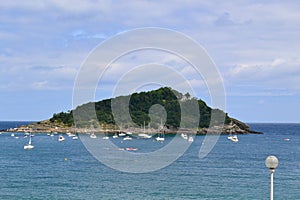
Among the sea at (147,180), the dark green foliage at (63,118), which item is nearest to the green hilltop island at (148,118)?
the dark green foliage at (63,118)

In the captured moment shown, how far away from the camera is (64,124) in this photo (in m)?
183

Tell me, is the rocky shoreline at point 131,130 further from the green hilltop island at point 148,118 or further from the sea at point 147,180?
the sea at point 147,180

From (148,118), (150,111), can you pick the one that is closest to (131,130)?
(148,118)

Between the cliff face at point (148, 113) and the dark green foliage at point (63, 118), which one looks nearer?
the cliff face at point (148, 113)

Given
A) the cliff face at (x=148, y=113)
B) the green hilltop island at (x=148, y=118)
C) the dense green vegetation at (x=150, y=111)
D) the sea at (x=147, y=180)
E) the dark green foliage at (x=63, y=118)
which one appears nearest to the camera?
the sea at (x=147, y=180)

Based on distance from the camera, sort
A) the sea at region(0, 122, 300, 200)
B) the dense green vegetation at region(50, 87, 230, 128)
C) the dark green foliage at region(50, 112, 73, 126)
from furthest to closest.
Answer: the dark green foliage at region(50, 112, 73, 126) → the dense green vegetation at region(50, 87, 230, 128) → the sea at region(0, 122, 300, 200)

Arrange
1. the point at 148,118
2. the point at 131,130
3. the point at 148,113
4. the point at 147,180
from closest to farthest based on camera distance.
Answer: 1. the point at 147,180
2. the point at 148,118
3. the point at 131,130
4. the point at 148,113

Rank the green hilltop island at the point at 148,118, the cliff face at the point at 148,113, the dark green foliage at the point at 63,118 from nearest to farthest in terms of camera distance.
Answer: the green hilltop island at the point at 148,118, the cliff face at the point at 148,113, the dark green foliage at the point at 63,118

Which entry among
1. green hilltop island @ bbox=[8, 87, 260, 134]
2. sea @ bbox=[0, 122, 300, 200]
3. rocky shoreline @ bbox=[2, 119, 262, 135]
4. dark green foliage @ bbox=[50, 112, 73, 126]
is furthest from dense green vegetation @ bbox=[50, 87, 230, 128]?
sea @ bbox=[0, 122, 300, 200]

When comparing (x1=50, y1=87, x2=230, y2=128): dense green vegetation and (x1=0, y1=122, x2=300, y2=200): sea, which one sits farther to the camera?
(x1=50, y1=87, x2=230, y2=128): dense green vegetation

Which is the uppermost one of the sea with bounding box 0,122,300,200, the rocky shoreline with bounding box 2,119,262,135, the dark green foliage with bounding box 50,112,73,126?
the dark green foliage with bounding box 50,112,73,126

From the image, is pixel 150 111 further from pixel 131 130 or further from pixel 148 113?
pixel 131 130

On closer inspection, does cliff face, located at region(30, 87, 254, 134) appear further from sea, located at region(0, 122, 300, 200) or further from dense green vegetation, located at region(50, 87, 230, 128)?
sea, located at region(0, 122, 300, 200)

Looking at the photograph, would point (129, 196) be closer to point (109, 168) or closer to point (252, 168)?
point (109, 168)
